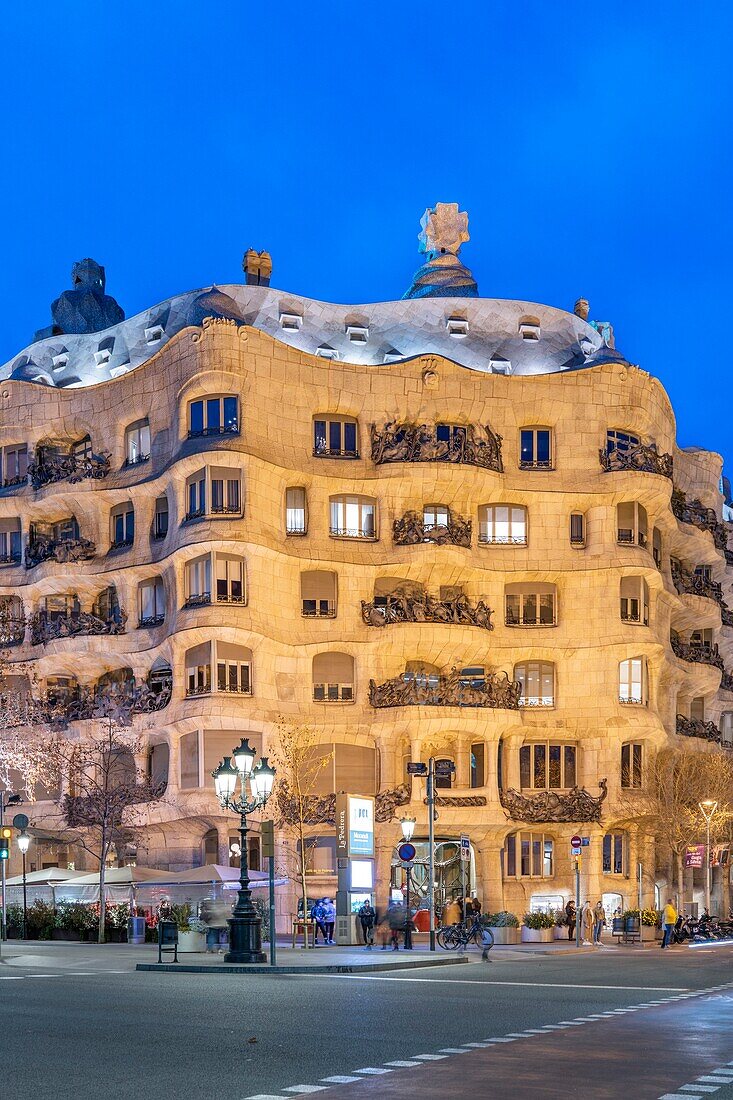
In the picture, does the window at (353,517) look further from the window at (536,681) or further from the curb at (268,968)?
the curb at (268,968)

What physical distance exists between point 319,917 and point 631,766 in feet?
57.2

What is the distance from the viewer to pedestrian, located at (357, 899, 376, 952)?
42.3 metres

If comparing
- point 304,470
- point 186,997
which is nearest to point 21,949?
point 186,997

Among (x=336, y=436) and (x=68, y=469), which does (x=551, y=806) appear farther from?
(x=68, y=469)

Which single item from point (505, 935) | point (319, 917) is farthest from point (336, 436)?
point (505, 935)

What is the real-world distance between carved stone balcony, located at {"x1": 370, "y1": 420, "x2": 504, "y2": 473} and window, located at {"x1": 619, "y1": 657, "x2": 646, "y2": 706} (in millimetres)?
10380

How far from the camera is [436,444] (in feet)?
209

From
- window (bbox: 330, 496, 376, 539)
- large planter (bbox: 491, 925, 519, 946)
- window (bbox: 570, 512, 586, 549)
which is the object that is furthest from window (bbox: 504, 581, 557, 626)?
large planter (bbox: 491, 925, 519, 946)

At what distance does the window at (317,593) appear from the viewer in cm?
6278

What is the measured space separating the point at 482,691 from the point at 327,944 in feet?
59.4

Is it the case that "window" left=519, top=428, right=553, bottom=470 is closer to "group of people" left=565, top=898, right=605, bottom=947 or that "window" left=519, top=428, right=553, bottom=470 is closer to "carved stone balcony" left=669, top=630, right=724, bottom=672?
"carved stone balcony" left=669, top=630, right=724, bottom=672

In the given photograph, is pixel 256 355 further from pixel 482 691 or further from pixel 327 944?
pixel 327 944

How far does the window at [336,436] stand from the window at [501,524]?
21.7 ft

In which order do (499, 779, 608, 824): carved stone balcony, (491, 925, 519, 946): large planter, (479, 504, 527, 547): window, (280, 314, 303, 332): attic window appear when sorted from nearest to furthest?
(491, 925, 519, 946): large planter, (499, 779, 608, 824): carved stone balcony, (479, 504, 527, 547): window, (280, 314, 303, 332): attic window
